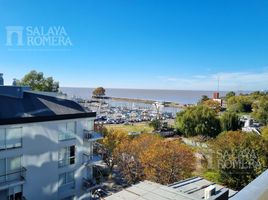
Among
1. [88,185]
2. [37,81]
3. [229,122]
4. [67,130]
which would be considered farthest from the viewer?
[229,122]

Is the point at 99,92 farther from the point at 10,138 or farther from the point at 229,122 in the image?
the point at 10,138

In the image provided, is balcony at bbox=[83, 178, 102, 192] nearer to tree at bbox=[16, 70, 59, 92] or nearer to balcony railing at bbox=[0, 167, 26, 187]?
balcony railing at bbox=[0, 167, 26, 187]

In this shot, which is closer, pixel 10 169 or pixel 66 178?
pixel 10 169

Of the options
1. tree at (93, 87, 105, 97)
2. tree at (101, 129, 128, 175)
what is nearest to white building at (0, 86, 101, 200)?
tree at (101, 129, 128, 175)

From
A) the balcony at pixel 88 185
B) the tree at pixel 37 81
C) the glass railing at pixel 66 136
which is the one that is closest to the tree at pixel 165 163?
the balcony at pixel 88 185

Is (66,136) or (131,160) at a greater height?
(66,136)

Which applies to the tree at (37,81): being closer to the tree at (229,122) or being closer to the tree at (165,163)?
the tree at (165,163)

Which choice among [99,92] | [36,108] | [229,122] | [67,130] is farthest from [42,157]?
[99,92]
